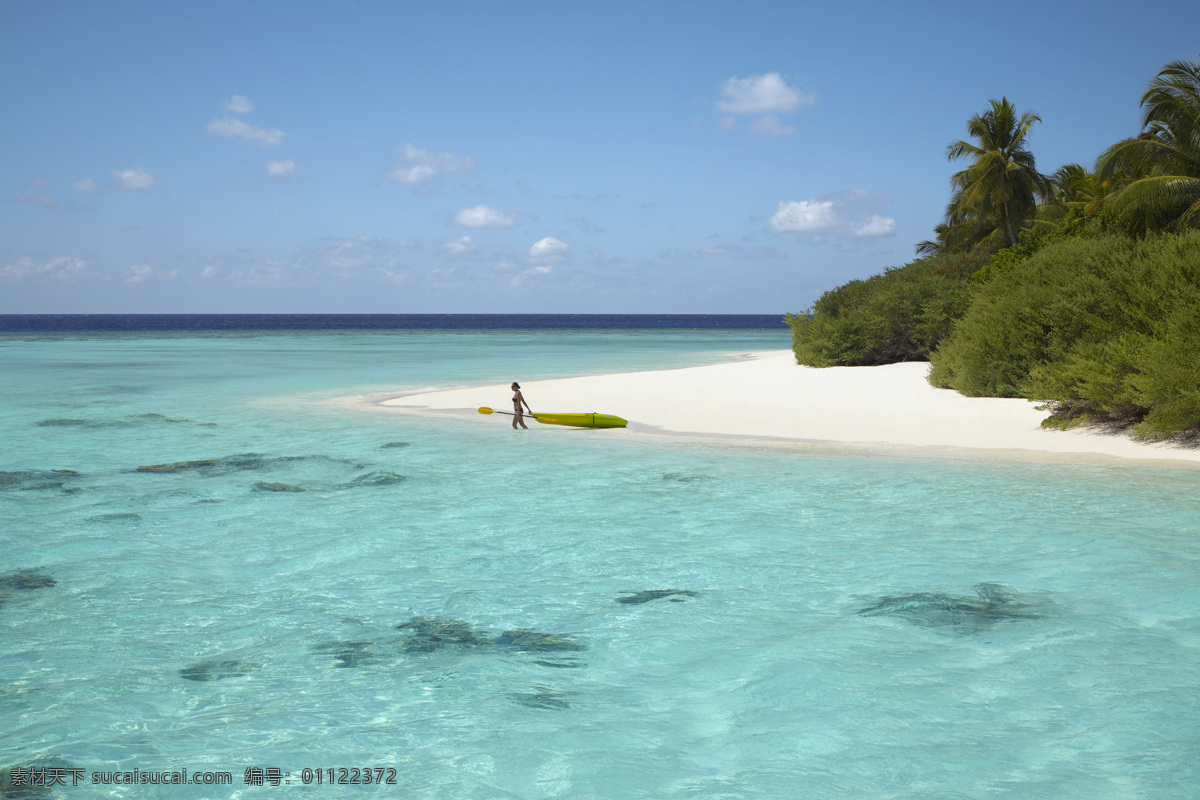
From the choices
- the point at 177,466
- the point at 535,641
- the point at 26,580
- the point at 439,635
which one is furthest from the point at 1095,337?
the point at 26,580

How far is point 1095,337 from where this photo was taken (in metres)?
16.7

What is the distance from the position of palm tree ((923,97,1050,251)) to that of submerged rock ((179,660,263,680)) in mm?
38216

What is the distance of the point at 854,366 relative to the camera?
29156mm

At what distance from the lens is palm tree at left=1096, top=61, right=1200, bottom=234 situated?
78.7 ft

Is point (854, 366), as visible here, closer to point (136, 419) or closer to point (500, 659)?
point (136, 419)

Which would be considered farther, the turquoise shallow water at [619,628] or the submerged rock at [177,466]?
the submerged rock at [177,466]

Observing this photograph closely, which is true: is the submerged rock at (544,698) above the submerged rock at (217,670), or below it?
above

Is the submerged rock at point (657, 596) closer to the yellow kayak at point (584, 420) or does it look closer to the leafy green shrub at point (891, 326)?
the yellow kayak at point (584, 420)

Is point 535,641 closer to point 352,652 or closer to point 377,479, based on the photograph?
point 352,652

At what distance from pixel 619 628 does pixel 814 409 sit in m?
13.9

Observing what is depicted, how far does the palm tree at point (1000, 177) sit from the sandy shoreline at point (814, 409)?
15983 millimetres

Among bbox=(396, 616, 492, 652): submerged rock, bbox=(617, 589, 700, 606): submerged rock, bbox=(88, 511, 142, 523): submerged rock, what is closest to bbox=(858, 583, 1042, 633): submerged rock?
bbox=(617, 589, 700, 606): submerged rock

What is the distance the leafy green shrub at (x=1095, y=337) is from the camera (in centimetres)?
1380

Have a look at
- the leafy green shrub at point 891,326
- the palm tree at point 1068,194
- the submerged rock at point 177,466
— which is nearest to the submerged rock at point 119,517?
the submerged rock at point 177,466
